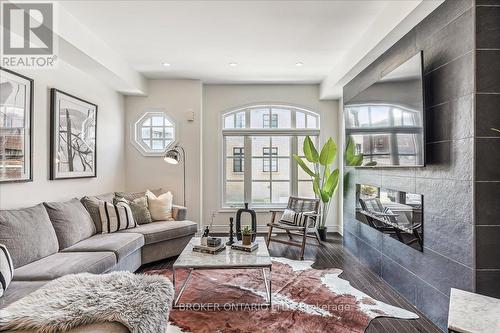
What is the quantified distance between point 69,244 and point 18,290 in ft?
3.41

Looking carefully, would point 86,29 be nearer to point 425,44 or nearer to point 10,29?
point 10,29

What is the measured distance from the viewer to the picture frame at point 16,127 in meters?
2.56

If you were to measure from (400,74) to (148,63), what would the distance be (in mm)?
3289

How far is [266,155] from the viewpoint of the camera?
5469 millimetres

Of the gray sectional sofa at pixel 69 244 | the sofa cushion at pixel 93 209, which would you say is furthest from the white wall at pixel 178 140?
the sofa cushion at pixel 93 209

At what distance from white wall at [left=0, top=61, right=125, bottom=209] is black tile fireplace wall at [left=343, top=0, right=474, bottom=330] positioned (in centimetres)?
360

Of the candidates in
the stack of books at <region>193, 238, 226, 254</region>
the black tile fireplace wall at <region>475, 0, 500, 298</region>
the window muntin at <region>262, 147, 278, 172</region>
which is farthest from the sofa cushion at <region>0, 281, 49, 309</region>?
the window muntin at <region>262, 147, 278, 172</region>

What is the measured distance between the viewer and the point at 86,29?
311 cm

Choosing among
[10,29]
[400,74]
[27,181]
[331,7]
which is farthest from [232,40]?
[27,181]

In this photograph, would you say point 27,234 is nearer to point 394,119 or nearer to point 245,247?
point 245,247

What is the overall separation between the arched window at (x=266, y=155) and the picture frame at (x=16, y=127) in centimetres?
306

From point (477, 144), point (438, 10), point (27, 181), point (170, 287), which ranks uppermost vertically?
point (438, 10)

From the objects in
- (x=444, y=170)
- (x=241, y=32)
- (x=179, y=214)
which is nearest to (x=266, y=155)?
(x=179, y=214)

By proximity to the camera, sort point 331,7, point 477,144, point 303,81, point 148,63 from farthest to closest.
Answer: point 303,81, point 148,63, point 331,7, point 477,144
